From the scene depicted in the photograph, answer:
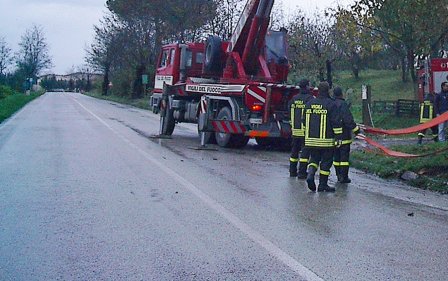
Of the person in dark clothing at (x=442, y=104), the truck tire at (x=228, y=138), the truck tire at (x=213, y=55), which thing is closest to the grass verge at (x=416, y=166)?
the person in dark clothing at (x=442, y=104)

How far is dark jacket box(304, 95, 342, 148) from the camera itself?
11.1 metres

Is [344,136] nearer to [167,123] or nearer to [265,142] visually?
[265,142]

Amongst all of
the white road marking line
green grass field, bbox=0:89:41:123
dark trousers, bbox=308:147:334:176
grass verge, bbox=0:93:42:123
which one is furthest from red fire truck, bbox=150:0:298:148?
green grass field, bbox=0:89:41:123

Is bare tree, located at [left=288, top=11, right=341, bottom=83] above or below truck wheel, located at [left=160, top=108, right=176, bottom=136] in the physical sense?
above

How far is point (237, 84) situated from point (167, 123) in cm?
470

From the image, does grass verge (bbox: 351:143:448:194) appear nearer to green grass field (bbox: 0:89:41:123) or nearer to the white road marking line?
the white road marking line

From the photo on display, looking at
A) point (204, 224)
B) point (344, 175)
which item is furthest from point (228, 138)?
point (204, 224)

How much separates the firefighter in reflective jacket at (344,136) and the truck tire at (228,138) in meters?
6.12

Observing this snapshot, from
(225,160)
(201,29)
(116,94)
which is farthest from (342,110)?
(116,94)

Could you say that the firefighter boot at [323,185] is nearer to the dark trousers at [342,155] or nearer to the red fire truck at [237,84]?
the dark trousers at [342,155]

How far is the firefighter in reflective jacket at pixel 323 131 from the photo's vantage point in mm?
11148

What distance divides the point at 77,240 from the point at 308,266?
2492 mm

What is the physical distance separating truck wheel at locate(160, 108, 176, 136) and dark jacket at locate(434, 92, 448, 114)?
812 centimetres

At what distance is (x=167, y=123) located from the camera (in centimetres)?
2225
